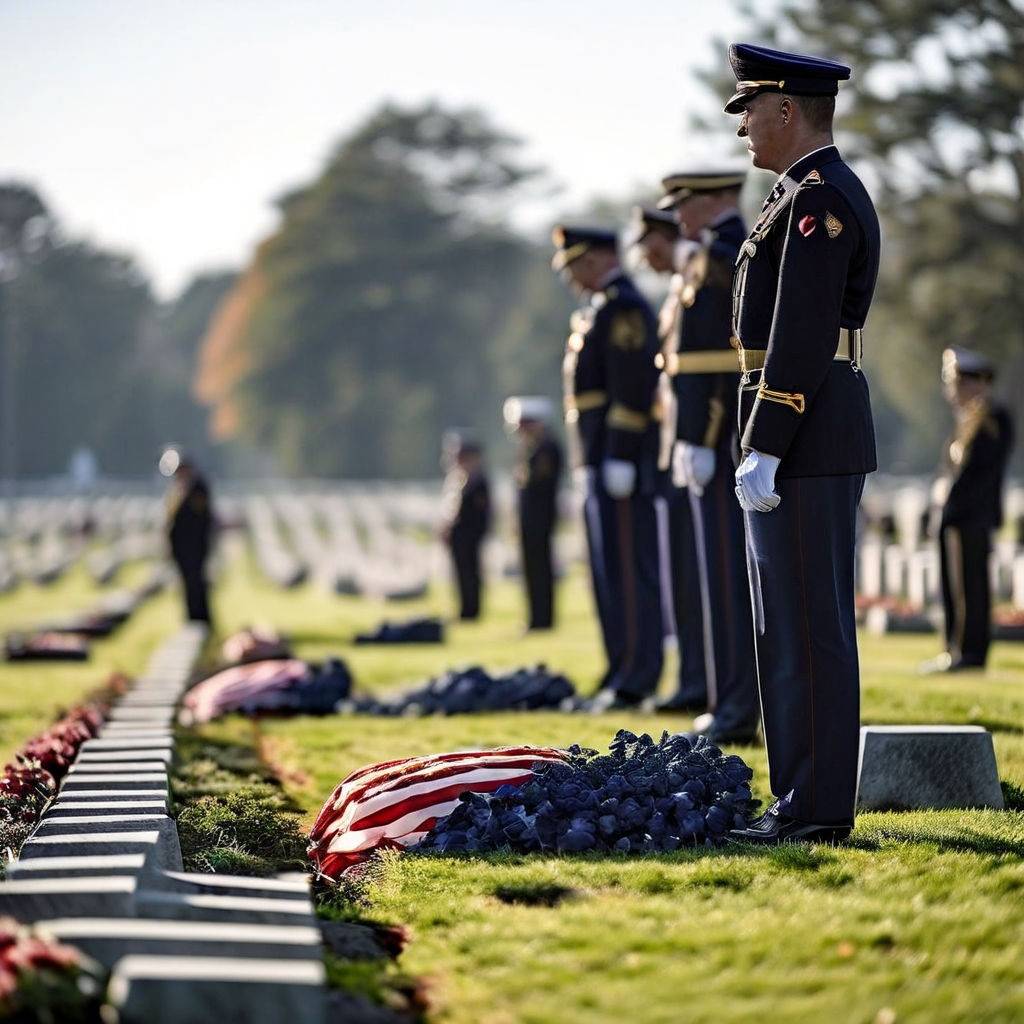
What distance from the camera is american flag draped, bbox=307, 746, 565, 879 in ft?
21.1

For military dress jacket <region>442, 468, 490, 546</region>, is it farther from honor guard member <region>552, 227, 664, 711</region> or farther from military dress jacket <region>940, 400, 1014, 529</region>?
honor guard member <region>552, 227, 664, 711</region>

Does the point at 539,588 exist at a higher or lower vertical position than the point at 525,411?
lower

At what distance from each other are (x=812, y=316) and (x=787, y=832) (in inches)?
66.6

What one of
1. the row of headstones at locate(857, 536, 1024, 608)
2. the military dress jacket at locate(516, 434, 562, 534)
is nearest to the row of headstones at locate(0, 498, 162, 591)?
the row of headstones at locate(857, 536, 1024, 608)

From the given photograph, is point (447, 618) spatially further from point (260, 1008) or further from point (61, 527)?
point (61, 527)

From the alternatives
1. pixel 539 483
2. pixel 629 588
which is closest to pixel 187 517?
pixel 539 483

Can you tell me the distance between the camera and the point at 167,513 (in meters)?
20.5

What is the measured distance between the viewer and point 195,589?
20906 millimetres

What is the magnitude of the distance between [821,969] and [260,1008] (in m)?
1.41

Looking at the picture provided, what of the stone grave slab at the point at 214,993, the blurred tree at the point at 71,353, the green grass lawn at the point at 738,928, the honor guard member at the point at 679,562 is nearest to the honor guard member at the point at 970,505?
the honor guard member at the point at 679,562

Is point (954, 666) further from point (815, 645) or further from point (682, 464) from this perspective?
point (815, 645)

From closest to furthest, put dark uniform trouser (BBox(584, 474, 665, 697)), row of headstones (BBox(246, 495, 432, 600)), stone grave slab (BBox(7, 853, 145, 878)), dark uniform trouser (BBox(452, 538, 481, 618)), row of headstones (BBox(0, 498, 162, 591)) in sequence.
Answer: stone grave slab (BBox(7, 853, 145, 878)) → dark uniform trouser (BBox(584, 474, 665, 697)) → dark uniform trouser (BBox(452, 538, 481, 618)) → row of headstones (BBox(246, 495, 432, 600)) → row of headstones (BBox(0, 498, 162, 591))

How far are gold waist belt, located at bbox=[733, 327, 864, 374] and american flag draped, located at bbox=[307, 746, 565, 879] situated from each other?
163 cm

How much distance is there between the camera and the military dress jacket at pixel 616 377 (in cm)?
1080
